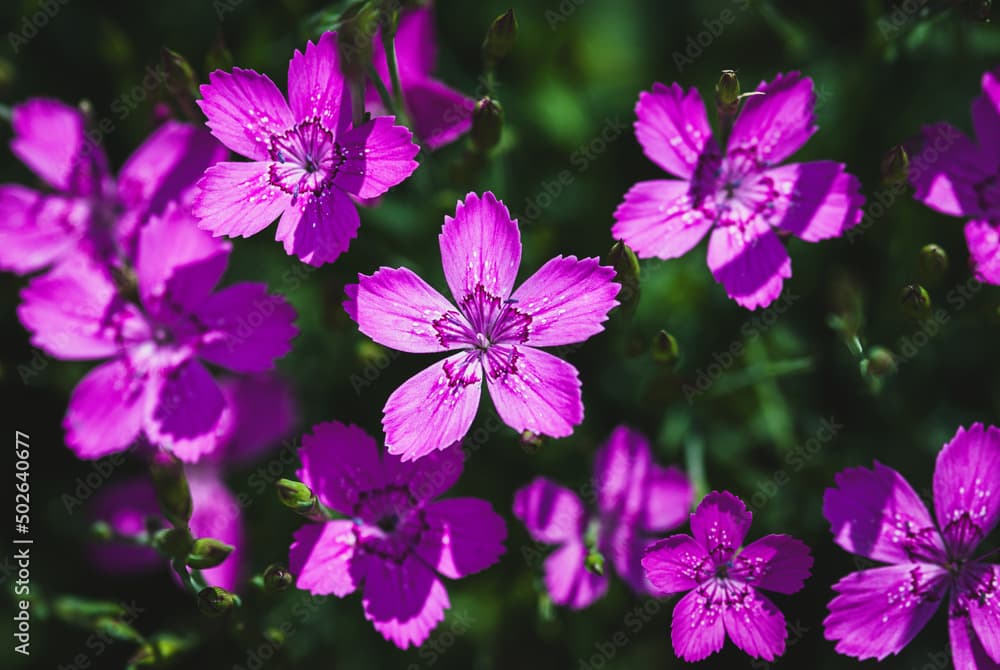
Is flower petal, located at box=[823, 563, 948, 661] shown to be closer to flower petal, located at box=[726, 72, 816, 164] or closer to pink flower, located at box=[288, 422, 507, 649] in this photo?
pink flower, located at box=[288, 422, 507, 649]

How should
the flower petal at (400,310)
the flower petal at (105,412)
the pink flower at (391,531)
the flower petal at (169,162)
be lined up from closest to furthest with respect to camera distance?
the flower petal at (400,310) → the pink flower at (391,531) → the flower petal at (105,412) → the flower petal at (169,162)

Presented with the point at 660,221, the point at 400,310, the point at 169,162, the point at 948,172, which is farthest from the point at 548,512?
the point at 169,162

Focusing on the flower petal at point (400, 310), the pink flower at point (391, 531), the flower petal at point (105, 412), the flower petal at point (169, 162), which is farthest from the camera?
the flower petal at point (169, 162)

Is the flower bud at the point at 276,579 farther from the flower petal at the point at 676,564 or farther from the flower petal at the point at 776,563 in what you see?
the flower petal at the point at 776,563

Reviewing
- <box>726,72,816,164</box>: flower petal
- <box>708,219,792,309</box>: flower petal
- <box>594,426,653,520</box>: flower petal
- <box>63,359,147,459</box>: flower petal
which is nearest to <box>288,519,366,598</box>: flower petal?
<box>63,359,147,459</box>: flower petal

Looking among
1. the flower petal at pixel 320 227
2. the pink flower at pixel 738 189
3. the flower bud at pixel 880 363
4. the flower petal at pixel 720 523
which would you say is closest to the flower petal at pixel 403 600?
the flower petal at pixel 720 523

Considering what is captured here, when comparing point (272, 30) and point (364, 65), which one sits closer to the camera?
point (364, 65)

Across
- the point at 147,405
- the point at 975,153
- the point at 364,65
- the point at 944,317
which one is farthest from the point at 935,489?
the point at 147,405

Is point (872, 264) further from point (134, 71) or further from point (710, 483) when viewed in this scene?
point (134, 71)
